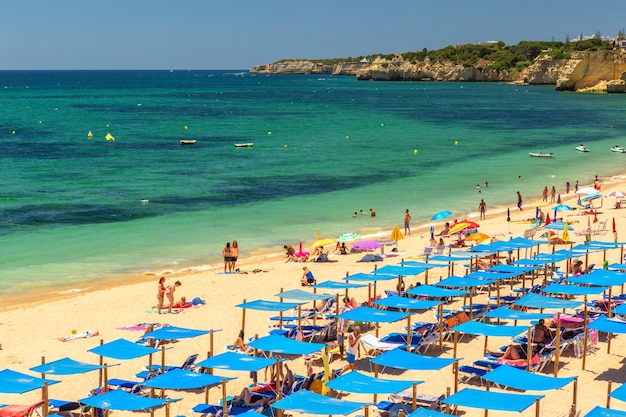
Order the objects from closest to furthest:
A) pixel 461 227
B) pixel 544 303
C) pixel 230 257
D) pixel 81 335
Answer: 1. pixel 544 303
2. pixel 81 335
3. pixel 230 257
4. pixel 461 227

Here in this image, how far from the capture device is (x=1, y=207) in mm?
40250

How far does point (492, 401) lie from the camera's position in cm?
1245

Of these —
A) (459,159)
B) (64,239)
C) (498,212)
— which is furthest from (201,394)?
(459,159)

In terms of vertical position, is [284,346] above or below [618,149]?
below

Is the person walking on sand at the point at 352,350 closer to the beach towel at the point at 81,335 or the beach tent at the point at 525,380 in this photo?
the beach tent at the point at 525,380

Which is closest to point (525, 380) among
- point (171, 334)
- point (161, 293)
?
point (171, 334)

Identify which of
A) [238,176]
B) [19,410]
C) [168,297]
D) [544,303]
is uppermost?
[544,303]

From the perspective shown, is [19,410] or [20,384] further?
[19,410]

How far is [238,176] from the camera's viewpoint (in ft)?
169

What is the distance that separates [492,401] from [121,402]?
6.11 m

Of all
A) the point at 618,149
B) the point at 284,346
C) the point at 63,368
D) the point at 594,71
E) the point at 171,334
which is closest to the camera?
the point at 63,368

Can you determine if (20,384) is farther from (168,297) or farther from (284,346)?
(168,297)

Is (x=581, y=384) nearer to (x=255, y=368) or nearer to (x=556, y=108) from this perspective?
(x=255, y=368)

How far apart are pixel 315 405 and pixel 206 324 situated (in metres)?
8.49
